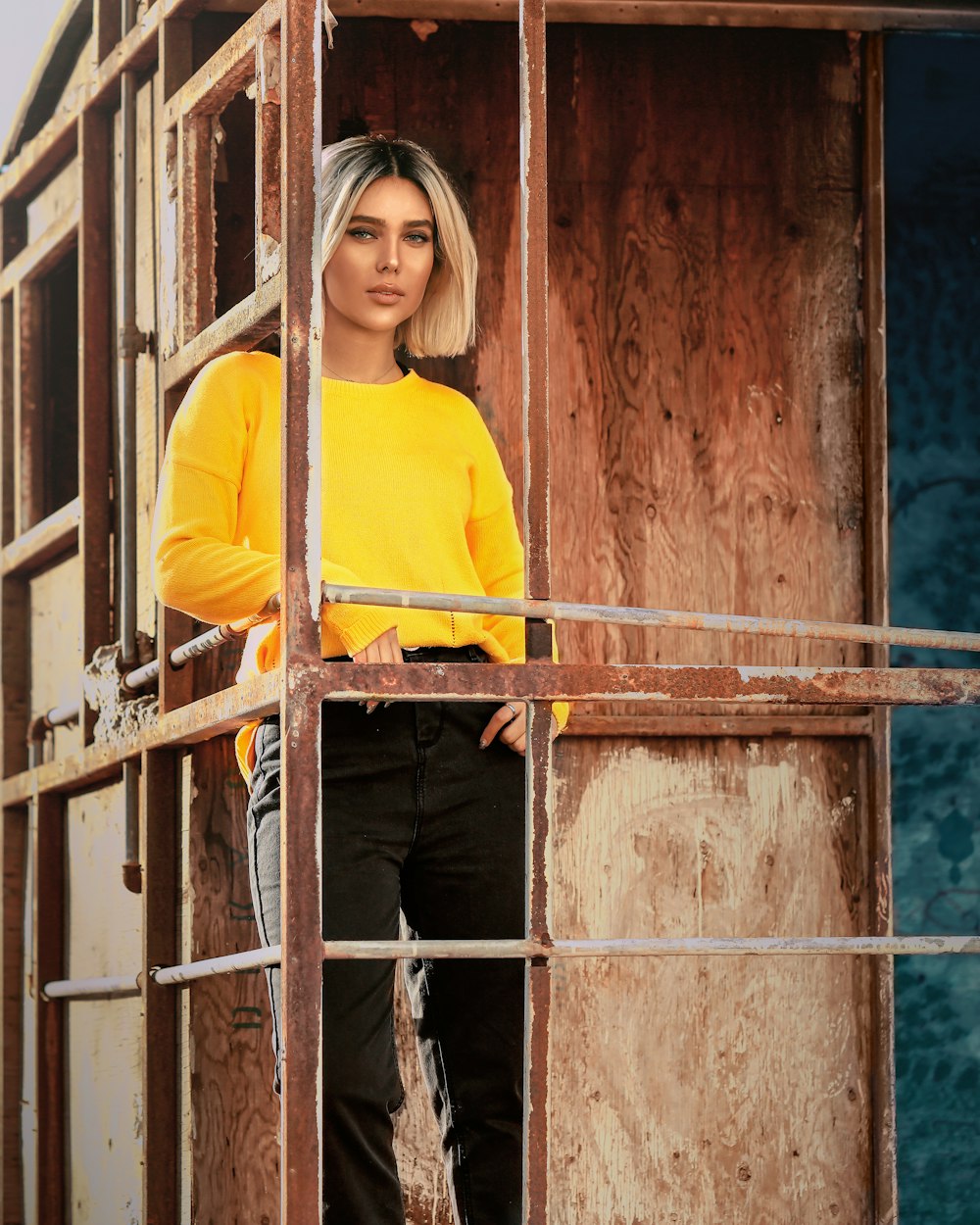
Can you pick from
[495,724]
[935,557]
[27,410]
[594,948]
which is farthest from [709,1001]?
[27,410]

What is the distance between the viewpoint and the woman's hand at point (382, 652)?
124 inches

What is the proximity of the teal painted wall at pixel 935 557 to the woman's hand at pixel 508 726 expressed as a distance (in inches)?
64.7

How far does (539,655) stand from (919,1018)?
1.98 m

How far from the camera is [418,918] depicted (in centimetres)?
336

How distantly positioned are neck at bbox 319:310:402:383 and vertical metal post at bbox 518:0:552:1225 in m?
0.39

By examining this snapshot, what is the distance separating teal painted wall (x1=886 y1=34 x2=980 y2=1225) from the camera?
462 centimetres

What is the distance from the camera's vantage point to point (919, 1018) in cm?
464

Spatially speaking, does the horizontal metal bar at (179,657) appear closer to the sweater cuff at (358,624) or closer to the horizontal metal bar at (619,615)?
the sweater cuff at (358,624)

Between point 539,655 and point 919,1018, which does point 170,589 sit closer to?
point 539,655

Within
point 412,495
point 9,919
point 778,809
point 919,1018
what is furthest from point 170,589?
point 9,919

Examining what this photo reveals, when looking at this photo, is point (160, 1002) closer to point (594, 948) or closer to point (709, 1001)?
point (709, 1001)

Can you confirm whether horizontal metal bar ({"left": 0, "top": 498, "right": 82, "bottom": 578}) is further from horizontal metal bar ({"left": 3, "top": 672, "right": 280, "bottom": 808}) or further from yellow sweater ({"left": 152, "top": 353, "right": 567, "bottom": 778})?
yellow sweater ({"left": 152, "top": 353, "right": 567, "bottom": 778})

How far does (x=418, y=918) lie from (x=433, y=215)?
51.9 inches

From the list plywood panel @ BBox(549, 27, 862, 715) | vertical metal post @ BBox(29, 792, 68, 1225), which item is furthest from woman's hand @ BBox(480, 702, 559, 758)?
vertical metal post @ BBox(29, 792, 68, 1225)
